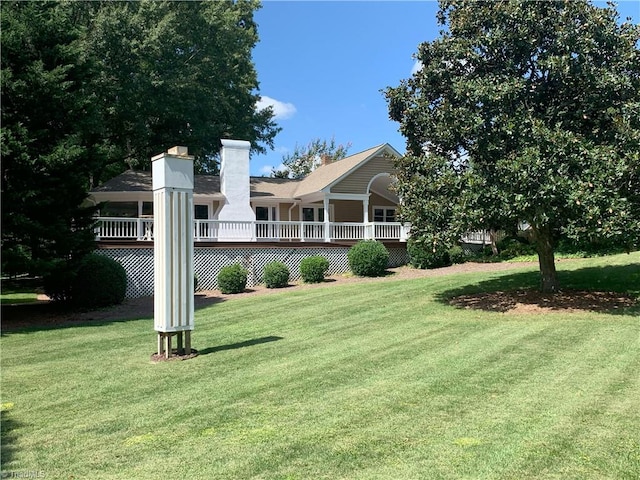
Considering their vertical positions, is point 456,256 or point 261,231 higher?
point 261,231

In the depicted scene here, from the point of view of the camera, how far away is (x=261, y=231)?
21078 mm

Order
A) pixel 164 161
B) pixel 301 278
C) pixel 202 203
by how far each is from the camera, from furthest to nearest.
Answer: pixel 202 203
pixel 301 278
pixel 164 161

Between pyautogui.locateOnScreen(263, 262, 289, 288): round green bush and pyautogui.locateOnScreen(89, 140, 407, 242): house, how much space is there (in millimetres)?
2793

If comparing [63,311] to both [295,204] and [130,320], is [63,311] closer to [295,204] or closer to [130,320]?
[130,320]

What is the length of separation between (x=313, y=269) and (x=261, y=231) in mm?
4086

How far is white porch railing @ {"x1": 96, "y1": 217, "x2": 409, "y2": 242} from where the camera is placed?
1828 cm

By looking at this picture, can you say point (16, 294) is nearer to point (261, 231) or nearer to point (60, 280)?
point (60, 280)

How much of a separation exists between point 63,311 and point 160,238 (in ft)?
26.7

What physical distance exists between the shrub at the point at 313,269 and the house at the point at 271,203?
2732 millimetres

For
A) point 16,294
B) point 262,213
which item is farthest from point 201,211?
point 16,294

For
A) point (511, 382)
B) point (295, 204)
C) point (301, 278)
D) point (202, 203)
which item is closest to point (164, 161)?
point (511, 382)

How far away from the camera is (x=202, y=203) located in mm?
23859

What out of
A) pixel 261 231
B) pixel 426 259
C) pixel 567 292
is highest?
pixel 261 231

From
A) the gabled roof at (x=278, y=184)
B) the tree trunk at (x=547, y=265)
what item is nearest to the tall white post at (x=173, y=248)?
the tree trunk at (x=547, y=265)
